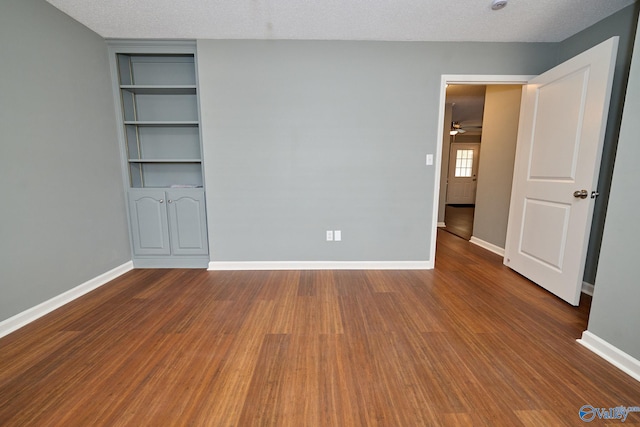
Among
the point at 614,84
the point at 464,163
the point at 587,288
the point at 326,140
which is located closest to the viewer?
the point at 614,84

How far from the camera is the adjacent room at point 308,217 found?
1354 mm

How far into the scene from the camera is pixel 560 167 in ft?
7.30

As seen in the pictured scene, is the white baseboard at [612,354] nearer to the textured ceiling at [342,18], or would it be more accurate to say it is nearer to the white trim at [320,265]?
the white trim at [320,265]

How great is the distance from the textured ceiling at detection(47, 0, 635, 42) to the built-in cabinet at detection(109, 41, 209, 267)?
363 mm

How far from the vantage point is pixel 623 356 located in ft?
4.79

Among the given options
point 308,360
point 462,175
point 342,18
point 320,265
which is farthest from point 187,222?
point 462,175

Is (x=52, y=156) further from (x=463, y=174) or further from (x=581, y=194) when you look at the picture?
(x=463, y=174)

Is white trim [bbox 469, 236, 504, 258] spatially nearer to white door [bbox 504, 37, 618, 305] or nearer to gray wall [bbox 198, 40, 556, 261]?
white door [bbox 504, 37, 618, 305]

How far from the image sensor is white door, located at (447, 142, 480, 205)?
345 inches

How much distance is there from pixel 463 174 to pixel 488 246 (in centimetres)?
622

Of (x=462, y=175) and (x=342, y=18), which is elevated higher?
(x=342, y=18)

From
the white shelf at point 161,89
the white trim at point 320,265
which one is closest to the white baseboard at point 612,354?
the white trim at point 320,265

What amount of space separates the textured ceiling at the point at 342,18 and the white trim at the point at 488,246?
247cm

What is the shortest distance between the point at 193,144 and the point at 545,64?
4028mm
